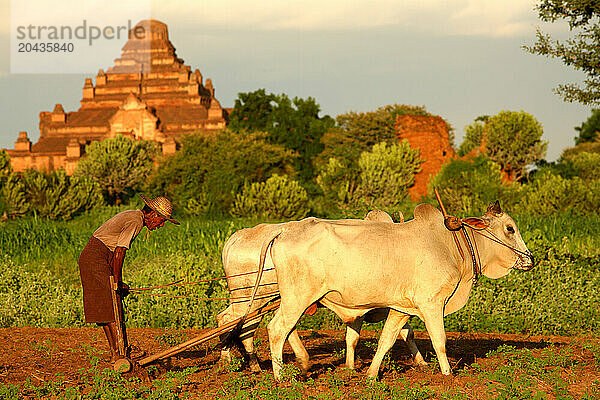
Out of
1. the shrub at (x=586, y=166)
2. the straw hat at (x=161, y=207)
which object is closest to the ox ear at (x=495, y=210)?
the straw hat at (x=161, y=207)

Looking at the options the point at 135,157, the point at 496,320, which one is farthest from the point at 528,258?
the point at 135,157

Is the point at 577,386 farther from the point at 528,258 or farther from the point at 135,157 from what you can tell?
the point at 135,157

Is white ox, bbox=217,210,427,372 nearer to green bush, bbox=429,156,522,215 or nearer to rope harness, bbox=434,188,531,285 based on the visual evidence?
rope harness, bbox=434,188,531,285

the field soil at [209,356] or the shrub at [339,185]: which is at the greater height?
the field soil at [209,356]

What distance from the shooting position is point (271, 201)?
102 feet

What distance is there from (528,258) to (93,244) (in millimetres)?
4555

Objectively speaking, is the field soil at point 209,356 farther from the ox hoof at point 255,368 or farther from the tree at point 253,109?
the tree at point 253,109

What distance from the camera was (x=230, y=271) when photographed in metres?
7.38

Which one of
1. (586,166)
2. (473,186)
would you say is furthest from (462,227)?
(586,166)

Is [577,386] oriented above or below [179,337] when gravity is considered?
above

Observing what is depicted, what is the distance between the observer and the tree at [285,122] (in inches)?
2317

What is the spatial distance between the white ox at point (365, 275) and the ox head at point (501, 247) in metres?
0.71

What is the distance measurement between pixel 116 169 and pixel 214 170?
53.3ft

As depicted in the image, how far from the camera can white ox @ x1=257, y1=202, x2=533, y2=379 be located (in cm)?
645
